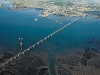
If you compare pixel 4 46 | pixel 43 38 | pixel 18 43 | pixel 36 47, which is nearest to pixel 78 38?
pixel 43 38

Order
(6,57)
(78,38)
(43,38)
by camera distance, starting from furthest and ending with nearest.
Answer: (78,38), (43,38), (6,57)

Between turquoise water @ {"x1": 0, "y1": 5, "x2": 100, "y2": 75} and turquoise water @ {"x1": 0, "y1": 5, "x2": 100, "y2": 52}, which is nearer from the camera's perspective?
turquoise water @ {"x1": 0, "y1": 5, "x2": 100, "y2": 75}

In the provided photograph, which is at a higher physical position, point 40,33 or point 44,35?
point 40,33

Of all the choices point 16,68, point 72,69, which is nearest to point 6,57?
point 16,68

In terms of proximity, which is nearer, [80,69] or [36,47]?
[80,69]

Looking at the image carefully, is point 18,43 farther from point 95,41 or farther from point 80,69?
point 95,41

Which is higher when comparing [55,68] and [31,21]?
[31,21]

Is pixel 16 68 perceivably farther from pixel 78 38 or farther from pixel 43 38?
pixel 78 38

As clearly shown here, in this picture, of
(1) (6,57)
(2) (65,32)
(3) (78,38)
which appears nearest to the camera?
(1) (6,57)

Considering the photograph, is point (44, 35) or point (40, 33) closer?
point (44, 35)

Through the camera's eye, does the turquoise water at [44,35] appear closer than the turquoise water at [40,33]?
Yes
